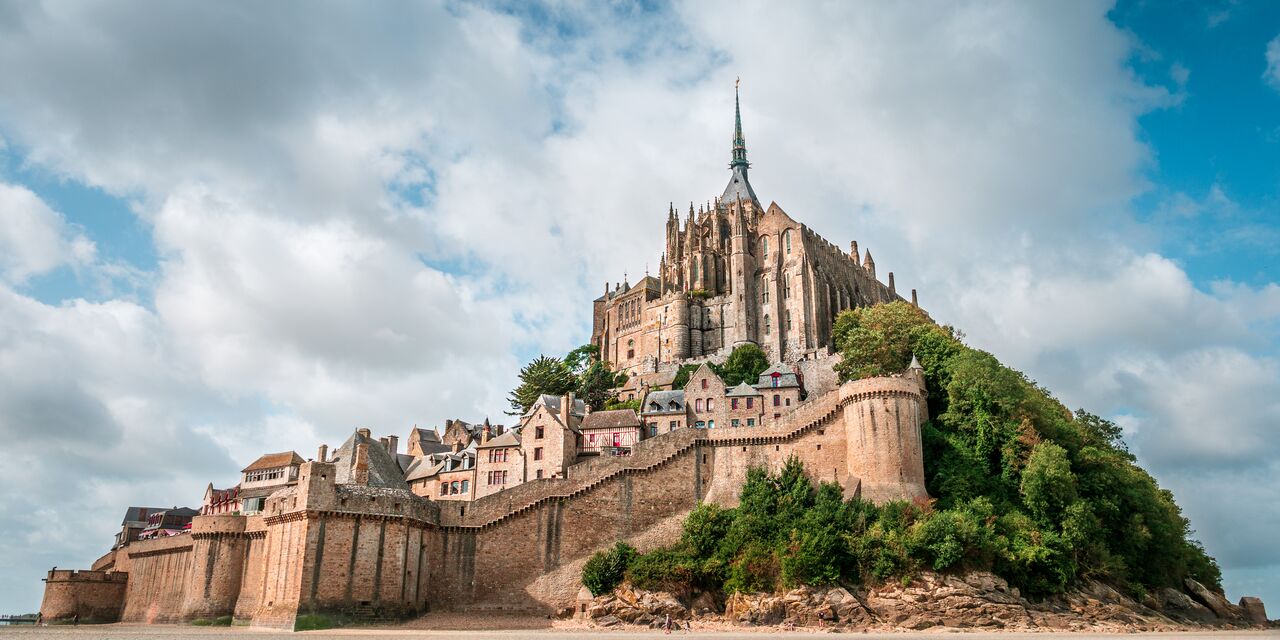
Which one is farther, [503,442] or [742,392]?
[742,392]

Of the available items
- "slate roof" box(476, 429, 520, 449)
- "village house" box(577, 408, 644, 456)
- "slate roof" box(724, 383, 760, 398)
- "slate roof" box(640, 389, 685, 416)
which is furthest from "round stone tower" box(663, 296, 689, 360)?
"slate roof" box(476, 429, 520, 449)

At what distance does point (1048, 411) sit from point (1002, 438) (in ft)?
14.0

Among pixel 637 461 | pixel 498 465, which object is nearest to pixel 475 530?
pixel 637 461

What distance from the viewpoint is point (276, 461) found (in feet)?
249

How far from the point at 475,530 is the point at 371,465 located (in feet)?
22.2

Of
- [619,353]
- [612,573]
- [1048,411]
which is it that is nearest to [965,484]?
[1048,411]

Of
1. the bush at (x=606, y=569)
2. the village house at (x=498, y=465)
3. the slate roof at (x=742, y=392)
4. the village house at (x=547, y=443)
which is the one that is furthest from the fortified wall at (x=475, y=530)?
the slate roof at (x=742, y=392)

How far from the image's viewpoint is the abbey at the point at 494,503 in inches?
1834

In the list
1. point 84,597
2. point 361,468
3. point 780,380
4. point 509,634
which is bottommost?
point 509,634

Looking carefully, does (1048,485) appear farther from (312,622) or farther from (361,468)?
(312,622)

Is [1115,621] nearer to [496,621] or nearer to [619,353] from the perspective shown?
[496,621]

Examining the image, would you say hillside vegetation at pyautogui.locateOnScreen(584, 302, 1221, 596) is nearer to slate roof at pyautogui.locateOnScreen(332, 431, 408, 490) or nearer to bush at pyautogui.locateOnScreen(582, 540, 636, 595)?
bush at pyautogui.locateOnScreen(582, 540, 636, 595)

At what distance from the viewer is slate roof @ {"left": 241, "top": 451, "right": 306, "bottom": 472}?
74875 millimetres

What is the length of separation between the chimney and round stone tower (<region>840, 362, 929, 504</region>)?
26.3 m
